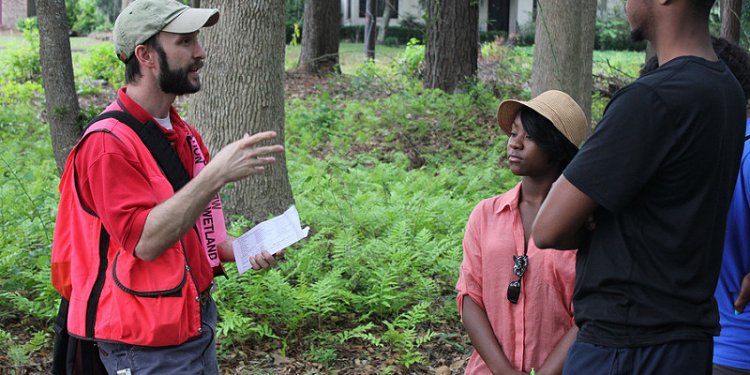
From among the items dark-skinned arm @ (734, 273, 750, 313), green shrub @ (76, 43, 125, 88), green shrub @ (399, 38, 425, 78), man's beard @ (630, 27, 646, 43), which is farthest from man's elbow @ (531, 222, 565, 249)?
green shrub @ (76, 43, 125, 88)

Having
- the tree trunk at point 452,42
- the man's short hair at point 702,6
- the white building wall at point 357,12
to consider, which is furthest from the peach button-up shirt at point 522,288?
the white building wall at point 357,12

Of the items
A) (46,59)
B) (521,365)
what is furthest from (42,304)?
(521,365)

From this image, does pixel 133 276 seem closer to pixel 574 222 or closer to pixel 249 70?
pixel 574 222

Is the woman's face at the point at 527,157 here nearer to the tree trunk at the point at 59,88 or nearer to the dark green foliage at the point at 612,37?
the tree trunk at the point at 59,88

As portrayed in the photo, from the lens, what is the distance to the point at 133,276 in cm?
308

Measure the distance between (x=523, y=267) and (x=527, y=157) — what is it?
477mm

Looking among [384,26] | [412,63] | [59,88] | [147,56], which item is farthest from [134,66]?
[384,26]

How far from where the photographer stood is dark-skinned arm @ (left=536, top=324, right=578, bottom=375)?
3.39 metres

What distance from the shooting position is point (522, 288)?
347cm

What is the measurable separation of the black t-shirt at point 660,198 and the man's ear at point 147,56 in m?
1.79

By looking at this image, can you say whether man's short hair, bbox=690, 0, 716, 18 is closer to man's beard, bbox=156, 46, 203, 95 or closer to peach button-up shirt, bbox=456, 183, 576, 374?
peach button-up shirt, bbox=456, 183, 576, 374

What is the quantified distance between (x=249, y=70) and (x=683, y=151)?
5.63 m

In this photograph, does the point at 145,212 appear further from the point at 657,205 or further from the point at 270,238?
the point at 657,205

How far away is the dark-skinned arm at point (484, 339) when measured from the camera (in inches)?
137
